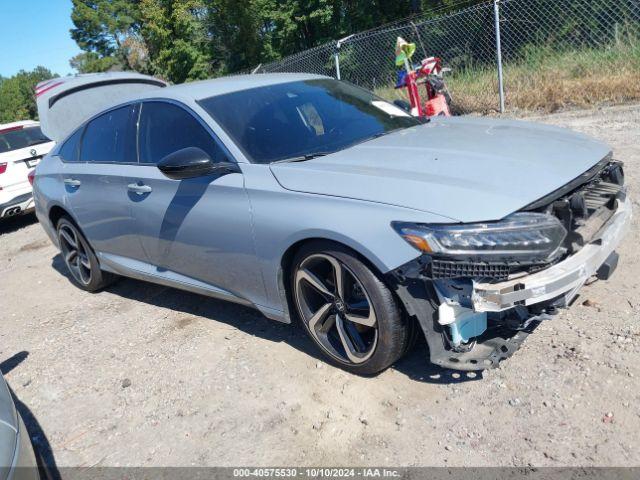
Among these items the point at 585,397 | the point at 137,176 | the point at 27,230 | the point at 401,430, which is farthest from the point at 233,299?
the point at 27,230

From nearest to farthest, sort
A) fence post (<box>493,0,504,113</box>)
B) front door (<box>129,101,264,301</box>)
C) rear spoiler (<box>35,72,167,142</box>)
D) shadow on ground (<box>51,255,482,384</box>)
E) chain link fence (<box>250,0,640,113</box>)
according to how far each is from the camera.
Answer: shadow on ground (<box>51,255,482,384</box>) < front door (<box>129,101,264,301</box>) < rear spoiler (<box>35,72,167,142</box>) < fence post (<box>493,0,504,113</box>) < chain link fence (<box>250,0,640,113</box>)

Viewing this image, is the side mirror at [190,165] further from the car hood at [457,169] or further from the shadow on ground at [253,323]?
the shadow on ground at [253,323]

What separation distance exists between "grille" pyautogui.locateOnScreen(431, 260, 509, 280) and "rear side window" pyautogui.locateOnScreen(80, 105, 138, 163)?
2.71m

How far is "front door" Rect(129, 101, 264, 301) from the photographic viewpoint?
3.48m

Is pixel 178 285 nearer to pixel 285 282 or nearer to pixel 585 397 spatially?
pixel 285 282

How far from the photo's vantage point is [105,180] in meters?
4.56

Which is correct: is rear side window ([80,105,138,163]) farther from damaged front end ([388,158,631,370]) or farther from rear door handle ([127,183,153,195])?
damaged front end ([388,158,631,370])

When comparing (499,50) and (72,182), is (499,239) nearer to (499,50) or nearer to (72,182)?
(72,182)

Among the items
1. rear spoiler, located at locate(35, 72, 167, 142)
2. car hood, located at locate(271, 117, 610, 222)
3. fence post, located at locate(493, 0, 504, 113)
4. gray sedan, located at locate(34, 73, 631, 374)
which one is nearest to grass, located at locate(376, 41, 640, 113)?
fence post, located at locate(493, 0, 504, 113)

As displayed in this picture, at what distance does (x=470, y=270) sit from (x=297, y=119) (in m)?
1.79

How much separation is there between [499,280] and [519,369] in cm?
73

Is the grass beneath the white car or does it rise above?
beneath

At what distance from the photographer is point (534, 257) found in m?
2.58

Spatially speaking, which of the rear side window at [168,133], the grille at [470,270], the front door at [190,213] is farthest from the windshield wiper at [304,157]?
the grille at [470,270]
